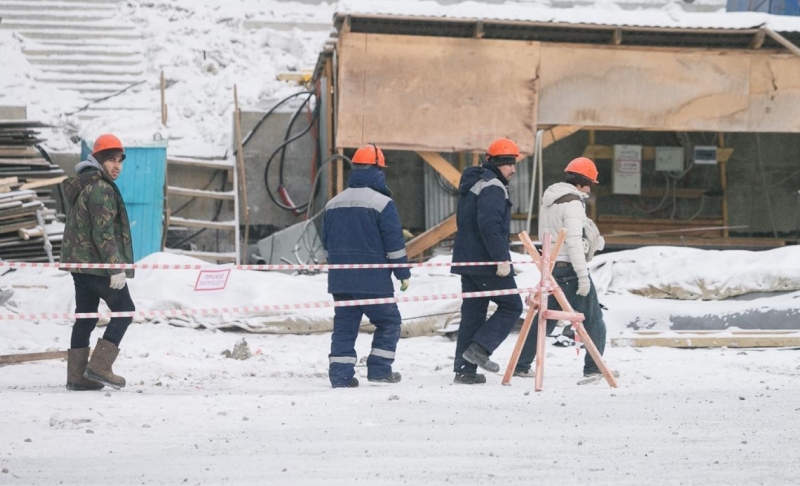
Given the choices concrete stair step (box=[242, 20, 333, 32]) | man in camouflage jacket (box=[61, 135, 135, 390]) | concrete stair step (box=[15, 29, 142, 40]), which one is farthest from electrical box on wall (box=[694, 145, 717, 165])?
man in camouflage jacket (box=[61, 135, 135, 390])

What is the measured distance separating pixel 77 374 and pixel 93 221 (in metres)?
1.06

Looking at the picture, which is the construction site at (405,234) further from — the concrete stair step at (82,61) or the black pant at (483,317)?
the black pant at (483,317)

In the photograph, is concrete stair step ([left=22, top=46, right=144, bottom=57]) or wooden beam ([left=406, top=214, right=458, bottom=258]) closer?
wooden beam ([left=406, top=214, right=458, bottom=258])

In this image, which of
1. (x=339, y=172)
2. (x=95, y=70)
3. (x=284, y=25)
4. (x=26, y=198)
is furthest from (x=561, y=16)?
(x=95, y=70)

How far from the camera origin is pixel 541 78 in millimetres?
14141

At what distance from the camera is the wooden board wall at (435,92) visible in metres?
13.9

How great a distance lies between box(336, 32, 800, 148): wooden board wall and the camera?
1390cm

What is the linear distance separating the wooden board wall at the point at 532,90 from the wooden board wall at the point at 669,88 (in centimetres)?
1

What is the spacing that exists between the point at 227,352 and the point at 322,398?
2.74 m

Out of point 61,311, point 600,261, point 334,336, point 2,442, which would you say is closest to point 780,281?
point 600,261

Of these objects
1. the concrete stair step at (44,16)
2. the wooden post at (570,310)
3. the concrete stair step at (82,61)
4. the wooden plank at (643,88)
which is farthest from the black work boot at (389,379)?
the concrete stair step at (44,16)

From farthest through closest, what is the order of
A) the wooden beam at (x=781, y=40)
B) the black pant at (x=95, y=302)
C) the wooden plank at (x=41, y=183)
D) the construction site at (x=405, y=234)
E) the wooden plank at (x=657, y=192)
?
the wooden plank at (x=657, y=192) < the wooden plank at (x=41, y=183) < the wooden beam at (x=781, y=40) < the black pant at (x=95, y=302) < the construction site at (x=405, y=234)

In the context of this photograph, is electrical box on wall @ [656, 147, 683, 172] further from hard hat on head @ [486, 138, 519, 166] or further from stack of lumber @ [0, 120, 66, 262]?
hard hat on head @ [486, 138, 519, 166]

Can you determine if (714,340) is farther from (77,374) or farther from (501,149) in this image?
(77,374)
